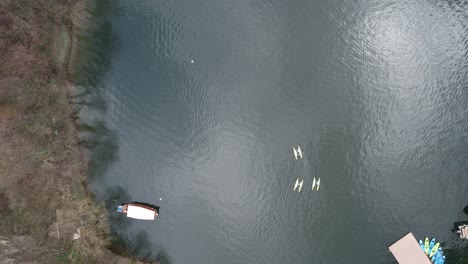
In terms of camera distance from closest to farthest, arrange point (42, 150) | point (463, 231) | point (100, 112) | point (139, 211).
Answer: point (42, 150)
point (139, 211)
point (463, 231)
point (100, 112)

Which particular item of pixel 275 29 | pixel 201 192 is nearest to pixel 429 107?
pixel 275 29

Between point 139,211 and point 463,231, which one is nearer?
point 139,211

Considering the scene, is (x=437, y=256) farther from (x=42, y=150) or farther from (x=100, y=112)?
(x=42, y=150)

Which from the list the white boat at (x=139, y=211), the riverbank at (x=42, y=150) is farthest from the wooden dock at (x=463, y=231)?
the riverbank at (x=42, y=150)

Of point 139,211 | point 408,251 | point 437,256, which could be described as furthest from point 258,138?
point 437,256

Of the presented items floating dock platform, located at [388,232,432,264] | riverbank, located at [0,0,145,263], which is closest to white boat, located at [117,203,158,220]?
riverbank, located at [0,0,145,263]

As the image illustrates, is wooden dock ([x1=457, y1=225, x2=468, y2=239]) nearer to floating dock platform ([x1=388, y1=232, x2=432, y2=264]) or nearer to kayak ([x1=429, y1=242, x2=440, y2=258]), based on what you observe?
kayak ([x1=429, y1=242, x2=440, y2=258])

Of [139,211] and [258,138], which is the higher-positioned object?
[258,138]
